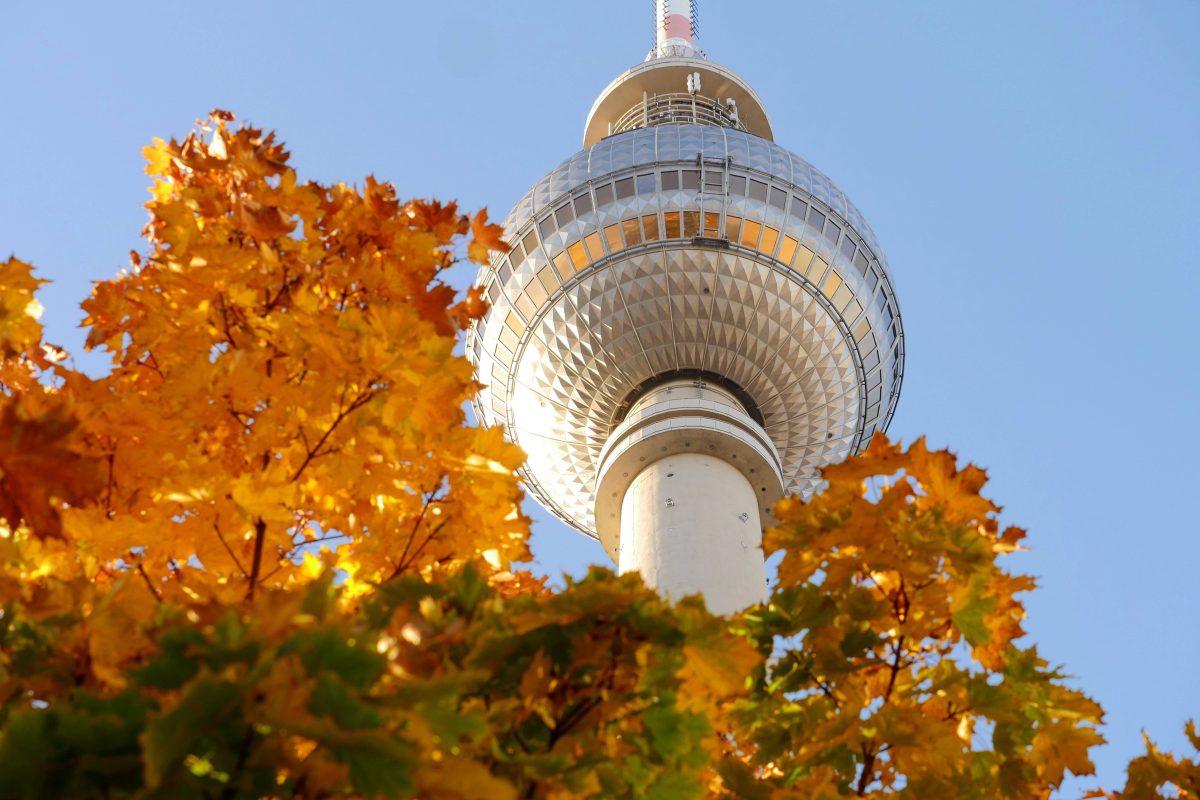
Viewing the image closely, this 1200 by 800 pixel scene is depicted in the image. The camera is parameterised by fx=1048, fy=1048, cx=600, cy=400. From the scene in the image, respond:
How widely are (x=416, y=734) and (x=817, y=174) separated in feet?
94.1

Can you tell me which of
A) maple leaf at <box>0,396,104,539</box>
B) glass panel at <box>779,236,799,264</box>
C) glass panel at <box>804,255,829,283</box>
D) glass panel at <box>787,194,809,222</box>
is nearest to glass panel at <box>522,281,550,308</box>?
glass panel at <box>779,236,799,264</box>

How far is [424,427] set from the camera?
4258 mm

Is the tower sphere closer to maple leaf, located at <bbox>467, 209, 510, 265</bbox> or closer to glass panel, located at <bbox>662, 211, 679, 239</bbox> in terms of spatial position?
glass panel, located at <bbox>662, 211, 679, 239</bbox>

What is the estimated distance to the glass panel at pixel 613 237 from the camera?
26586 mm

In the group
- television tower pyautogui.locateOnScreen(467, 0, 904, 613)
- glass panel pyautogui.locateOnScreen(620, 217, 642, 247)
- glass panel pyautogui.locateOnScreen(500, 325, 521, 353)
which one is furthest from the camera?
glass panel pyautogui.locateOnScreen(500, 325, 521, 353)

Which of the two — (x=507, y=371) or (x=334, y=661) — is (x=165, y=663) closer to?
(x=334, y=661)

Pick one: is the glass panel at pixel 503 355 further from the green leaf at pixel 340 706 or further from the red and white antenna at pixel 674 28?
the green leaf at pixel 340 706

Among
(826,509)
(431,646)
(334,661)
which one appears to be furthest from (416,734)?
(826,509)

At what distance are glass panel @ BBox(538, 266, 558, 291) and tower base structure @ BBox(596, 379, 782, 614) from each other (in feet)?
13.4

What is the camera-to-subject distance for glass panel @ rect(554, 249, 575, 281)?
88.3 ft

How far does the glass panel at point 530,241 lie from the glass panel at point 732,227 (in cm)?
511

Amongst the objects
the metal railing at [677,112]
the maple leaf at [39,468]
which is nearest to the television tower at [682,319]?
the metal railing at [677,112]

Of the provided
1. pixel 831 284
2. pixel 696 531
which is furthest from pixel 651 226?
pixel 696 531

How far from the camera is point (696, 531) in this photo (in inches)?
821
